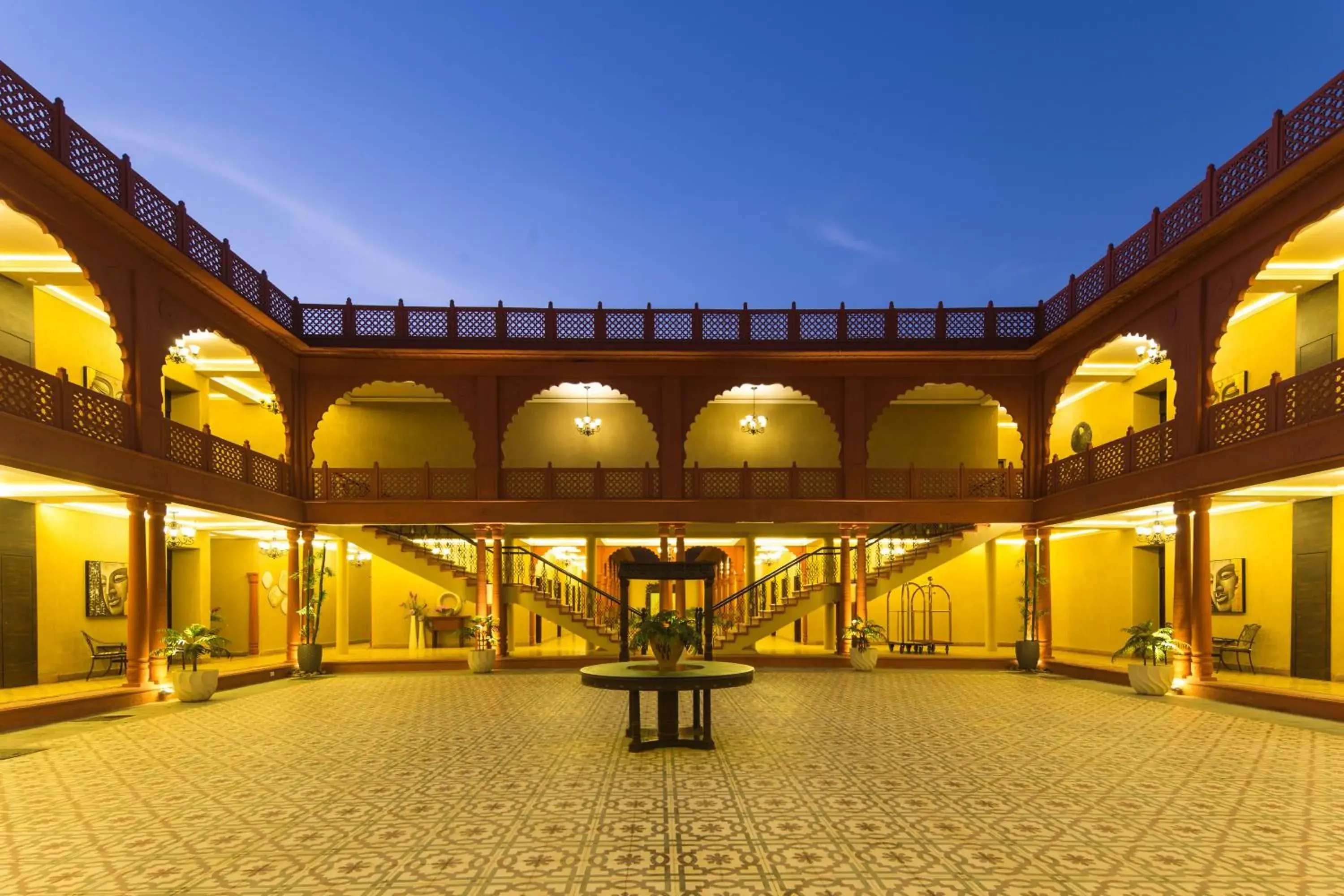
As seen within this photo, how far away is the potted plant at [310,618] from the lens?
17.5 meters

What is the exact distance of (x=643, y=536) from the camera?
74.7 ft

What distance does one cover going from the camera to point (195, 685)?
13688mm

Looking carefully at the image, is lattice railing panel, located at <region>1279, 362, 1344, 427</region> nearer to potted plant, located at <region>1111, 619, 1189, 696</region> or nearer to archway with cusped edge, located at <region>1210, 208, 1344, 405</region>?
archway with cusped edge, located at <region>1210, 208, 1344, 405</region>

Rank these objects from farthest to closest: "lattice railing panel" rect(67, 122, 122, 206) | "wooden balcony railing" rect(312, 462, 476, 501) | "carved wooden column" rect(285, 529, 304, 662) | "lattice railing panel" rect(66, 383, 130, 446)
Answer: "wooden balcony railing" rect(312, 462, 476, 501), "carved wooden column" rect(285, 529, 304, 662), "lattice railing panel" rect(66, 383, 130, 446), "lattice railing panel" rect(67, 122, 122, 206)

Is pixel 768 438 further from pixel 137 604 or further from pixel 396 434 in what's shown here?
pixel 137 604

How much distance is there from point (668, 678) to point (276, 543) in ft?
41.7

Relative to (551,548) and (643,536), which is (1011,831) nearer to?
(643,536)

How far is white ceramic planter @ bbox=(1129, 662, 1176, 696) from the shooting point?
13.8m

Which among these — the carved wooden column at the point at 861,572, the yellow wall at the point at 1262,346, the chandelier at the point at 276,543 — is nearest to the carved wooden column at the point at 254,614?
the chandelier at the point at 276,543

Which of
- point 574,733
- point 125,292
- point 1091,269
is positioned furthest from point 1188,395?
point 125,292

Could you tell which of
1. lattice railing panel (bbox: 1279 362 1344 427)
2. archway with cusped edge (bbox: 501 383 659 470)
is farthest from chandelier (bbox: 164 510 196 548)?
lattice railing panel (bbox: 1279 362 1344 427)

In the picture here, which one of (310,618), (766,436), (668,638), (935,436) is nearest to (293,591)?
(310,618)

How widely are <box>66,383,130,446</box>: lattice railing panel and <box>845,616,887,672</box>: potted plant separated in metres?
13.8

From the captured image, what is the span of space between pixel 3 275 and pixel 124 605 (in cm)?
678
